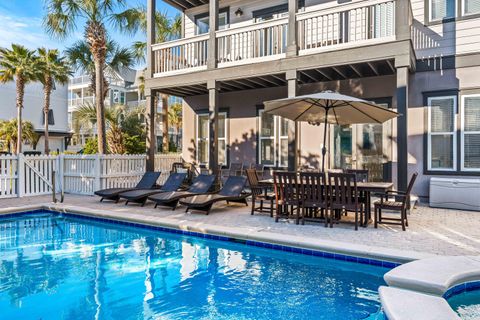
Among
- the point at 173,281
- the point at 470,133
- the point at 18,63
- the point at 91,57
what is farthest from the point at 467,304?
the point at 18,63

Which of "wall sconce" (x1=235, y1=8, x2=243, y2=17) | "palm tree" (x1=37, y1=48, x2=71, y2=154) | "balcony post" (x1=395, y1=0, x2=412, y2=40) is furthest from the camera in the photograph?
"palm tree" (x1=37, y1=48, x2=71, y2=154)

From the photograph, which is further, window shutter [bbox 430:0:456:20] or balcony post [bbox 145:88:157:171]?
balcony post [bbox 145:88:157:171]

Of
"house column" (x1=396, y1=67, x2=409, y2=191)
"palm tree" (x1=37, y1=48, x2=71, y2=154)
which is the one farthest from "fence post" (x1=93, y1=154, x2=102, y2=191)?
"palm tree" (x1=37, y1=48, x2=71, y2=154)

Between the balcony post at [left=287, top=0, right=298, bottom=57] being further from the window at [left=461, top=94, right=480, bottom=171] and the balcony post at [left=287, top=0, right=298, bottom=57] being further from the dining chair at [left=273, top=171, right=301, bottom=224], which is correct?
the window at [left=461, top=94, right=480, bottom=171]

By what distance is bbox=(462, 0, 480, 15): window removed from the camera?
8.91 metres

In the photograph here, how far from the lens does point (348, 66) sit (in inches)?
356

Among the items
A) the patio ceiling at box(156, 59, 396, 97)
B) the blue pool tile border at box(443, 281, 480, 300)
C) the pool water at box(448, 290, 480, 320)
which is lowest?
the pool water at box(448, 290, 480, 320)

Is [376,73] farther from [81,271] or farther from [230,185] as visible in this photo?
[81,271]

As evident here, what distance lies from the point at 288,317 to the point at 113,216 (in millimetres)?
5422

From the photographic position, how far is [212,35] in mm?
10523

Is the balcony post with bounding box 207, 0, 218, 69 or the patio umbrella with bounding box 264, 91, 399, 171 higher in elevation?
the balcony post with bounding box 207, 0, 218, 69

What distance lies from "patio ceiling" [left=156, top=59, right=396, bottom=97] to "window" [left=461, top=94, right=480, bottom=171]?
2022 mm

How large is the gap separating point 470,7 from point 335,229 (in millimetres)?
7002

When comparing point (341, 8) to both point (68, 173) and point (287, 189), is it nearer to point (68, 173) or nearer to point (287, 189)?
point (287, 189)
